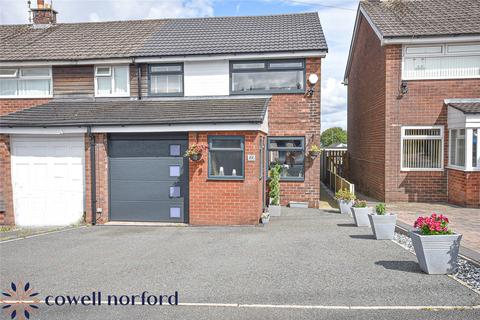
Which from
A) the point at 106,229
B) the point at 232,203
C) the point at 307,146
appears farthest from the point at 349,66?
the point at 106,229

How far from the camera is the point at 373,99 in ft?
52.9

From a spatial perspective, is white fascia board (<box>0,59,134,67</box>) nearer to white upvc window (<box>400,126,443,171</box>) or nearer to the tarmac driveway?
the tarmac driveway

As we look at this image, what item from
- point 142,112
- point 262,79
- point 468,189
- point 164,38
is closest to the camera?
point 142,112

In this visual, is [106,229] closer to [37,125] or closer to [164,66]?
[37,125]

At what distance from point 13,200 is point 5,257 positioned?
14.2 ft

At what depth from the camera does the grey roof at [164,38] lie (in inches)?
539

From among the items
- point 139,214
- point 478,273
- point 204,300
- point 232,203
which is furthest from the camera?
point 139,214

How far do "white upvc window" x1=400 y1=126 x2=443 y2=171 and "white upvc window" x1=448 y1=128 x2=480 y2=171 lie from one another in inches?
14.8

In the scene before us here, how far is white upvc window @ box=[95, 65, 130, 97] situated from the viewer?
14.0m

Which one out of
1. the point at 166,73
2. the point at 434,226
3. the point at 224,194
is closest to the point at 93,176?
the point at 224,194

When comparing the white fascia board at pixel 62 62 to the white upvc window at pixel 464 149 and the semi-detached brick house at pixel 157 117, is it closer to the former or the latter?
the semi-detached brick house at pixel 157 117

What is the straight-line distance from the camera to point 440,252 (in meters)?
6.07

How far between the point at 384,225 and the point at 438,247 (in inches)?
96.0

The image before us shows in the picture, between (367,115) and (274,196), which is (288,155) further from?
(367,115)
